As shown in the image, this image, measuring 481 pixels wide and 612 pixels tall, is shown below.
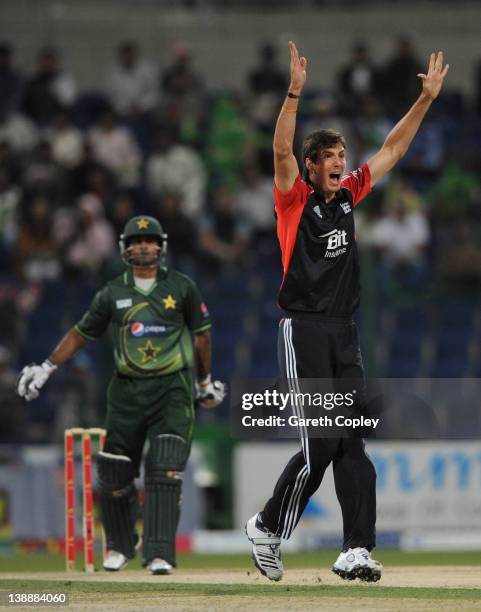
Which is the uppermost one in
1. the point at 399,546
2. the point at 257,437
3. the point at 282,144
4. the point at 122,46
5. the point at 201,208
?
the point at 122,46

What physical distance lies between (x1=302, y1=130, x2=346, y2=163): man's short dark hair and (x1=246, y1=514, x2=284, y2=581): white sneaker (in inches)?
74.6

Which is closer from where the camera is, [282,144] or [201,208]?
[282,144]

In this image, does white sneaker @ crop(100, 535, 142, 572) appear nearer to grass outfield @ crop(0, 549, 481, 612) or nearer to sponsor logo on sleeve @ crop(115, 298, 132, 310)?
grass outfield @ crop(0, 549, 481, 612)

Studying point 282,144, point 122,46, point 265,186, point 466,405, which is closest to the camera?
point 282,144

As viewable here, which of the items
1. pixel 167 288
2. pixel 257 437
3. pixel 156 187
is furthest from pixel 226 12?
pixel 167 288

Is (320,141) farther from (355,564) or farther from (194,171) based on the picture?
(194,171)

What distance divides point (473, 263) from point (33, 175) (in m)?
5.45

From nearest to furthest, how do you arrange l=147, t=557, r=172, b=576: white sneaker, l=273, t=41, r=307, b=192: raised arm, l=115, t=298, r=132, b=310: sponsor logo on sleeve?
l=273, t=41, r=307, b=192: raised arm, l=147, t=557, r=172, b=576: white sneaker, l=115, t=298, r=132, b=310: sponsor logo on sleeve

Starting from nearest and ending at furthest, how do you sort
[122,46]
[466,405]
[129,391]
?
1. [129,391]
2. [466,405]
3. [122,46]

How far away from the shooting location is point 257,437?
14.1 meters

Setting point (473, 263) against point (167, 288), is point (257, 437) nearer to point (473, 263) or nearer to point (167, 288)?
point (473, 263)

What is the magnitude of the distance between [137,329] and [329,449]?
2.26m

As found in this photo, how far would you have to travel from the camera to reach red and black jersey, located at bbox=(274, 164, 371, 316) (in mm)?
7805

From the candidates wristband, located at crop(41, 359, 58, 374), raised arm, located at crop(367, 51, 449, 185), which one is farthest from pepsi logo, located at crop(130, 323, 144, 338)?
raised arm, located at crop(367, 51, 449, 185)
